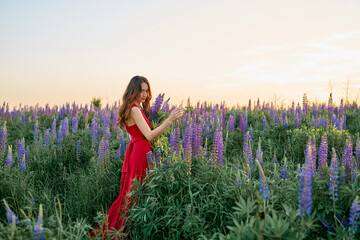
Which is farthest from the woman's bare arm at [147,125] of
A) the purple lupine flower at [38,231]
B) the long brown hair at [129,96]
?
the purple lupine flower at [38,231]

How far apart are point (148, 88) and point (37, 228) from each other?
339 centimetres

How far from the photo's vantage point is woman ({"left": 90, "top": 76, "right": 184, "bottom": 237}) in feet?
17.7

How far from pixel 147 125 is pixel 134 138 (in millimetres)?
424

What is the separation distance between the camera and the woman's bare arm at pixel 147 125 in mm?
5156

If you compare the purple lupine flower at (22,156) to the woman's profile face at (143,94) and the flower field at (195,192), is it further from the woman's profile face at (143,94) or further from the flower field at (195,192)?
the woman's profile face at (143,94)

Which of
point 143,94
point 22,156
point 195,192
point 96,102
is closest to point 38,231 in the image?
point 195,192

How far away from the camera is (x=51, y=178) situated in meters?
7.20

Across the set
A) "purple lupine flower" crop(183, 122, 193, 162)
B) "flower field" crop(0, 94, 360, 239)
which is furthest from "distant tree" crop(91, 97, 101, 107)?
"purple lupine flower" crop(183, 122, 193, 162)

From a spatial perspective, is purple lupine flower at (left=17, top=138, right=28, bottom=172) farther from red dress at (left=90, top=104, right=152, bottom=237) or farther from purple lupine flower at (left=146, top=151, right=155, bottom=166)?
purple lupine flower at (left=146, top=151, right=155, bottom=166)

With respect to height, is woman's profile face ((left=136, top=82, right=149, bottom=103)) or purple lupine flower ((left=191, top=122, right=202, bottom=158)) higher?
woman's profile face ((left=136, top=82, right=149, bottom=103))

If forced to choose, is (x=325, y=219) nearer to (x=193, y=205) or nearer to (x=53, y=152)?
(x=193, y=205)

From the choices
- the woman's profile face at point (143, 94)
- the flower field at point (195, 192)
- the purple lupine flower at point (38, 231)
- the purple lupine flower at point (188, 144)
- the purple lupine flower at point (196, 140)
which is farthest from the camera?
the woman's profile face at point (143, 94)

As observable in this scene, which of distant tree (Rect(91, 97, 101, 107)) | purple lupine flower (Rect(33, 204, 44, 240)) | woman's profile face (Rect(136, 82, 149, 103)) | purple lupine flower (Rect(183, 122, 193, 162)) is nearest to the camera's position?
purple lupine flower (Rect(33, 204, 44, 240))

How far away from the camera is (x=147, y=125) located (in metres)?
5.43
